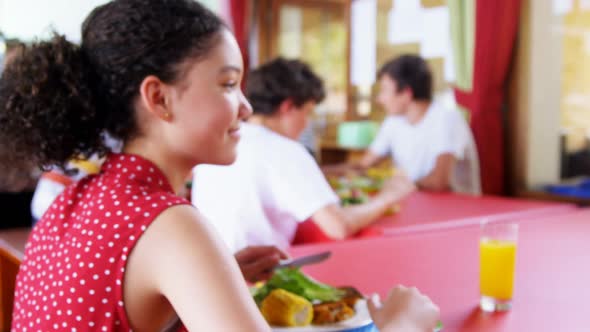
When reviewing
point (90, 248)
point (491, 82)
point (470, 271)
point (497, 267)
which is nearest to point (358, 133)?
point (491, 82)

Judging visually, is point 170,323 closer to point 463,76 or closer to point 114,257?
point 114,257

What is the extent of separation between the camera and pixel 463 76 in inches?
142

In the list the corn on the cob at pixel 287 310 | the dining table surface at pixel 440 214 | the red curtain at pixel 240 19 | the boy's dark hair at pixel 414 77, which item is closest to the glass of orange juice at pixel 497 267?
the corn on the cob at pixel 287 310

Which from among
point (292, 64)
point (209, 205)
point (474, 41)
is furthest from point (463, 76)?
point (209, 205)

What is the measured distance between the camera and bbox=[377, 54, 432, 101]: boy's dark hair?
3.18 metres

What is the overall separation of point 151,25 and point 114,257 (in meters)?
0.31

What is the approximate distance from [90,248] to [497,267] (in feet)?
2.31

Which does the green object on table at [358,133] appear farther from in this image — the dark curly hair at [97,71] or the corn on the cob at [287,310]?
the dark curly hair at [97,71]

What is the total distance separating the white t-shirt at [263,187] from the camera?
5.48 ft

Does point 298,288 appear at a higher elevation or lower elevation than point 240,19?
lower

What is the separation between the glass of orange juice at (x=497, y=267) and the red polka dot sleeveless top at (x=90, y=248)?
59cm

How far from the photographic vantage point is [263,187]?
5.62 feet

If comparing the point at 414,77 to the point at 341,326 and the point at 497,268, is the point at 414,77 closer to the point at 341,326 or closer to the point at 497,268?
the point at 497,268

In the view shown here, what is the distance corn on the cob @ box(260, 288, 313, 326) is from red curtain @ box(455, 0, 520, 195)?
9.01 ft
